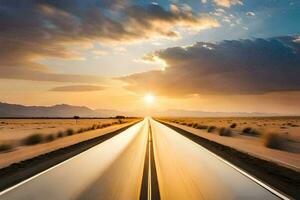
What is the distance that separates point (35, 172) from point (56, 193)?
4436 millimetres

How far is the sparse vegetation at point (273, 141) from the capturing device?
26.5 metres

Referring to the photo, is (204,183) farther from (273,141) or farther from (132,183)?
(273,141)

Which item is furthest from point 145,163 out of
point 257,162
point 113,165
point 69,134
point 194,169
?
point 69,134

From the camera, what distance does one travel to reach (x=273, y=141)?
88.5 feet

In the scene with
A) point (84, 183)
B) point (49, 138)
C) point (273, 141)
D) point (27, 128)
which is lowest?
point (84, 183)

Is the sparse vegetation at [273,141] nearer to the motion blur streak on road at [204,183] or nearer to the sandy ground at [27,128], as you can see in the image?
the motion blur streak on road at [204,183]

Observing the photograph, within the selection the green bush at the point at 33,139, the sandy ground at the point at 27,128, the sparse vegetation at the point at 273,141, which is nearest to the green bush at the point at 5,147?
the sandy ground at the point at 27,128

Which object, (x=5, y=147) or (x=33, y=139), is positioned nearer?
(x=5, y=147)

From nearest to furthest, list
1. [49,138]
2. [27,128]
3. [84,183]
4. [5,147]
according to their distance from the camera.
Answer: [84,183] → [5,147] → [49,138] → [27,128]

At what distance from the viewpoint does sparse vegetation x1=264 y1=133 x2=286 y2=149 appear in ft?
87.0

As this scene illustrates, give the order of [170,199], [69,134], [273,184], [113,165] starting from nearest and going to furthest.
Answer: [170,199] → [273,184] → [113,165] → [69,134]

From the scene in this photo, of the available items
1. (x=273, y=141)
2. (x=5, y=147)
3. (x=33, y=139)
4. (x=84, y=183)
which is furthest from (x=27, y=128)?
(x=84, y=183)

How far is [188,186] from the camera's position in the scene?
10117 millimetres

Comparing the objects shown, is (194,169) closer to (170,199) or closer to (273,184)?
(273,184)
